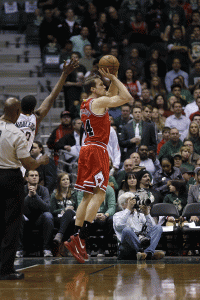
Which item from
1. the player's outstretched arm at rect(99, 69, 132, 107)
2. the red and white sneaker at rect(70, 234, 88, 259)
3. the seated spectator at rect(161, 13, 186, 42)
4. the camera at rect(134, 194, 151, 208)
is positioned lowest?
the red and white sneaker at rect(70, 234, 88, 259)

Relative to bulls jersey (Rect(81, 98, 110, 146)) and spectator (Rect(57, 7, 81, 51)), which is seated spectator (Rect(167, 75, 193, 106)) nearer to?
spectator (Rect(57, 7, 81, 51))

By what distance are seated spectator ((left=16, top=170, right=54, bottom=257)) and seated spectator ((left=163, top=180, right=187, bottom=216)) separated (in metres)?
2.10

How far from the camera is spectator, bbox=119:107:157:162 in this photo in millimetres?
10953

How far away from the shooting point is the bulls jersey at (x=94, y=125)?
6332 millimetres

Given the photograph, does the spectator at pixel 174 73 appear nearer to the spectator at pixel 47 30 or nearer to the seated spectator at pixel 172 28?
the seated spectator at pixel 172 28

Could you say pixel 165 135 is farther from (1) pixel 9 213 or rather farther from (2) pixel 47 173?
(1) pixel 9 213

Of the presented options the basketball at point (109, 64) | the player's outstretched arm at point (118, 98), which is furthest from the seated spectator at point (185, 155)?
the player's outstretched arm at point (118, 98)

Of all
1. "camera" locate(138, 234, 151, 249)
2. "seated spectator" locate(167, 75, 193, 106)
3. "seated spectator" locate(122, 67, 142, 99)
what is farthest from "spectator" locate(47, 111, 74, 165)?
"camera" locate(138, 234, 151, 249)

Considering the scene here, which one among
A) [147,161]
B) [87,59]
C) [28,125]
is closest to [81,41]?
[87,59]

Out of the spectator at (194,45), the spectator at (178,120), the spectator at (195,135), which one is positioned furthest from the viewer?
the spectator at (194,45)

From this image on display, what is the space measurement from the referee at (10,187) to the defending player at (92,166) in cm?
136

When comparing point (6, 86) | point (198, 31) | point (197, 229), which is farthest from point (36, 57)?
point (197, 229)

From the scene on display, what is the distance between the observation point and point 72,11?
16.3 m

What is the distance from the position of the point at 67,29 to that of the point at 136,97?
3737 millimetres
